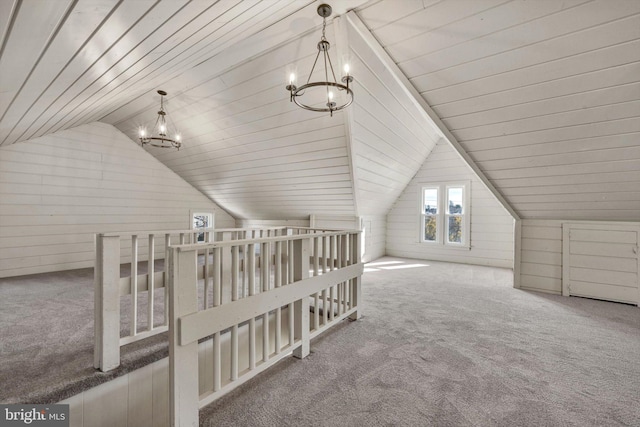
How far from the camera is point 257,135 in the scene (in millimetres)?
3992

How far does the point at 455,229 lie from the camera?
5.71 meters

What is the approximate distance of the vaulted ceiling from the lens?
1539 millimetres

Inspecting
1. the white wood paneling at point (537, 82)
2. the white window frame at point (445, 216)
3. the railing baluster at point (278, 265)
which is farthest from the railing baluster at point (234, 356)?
the white window frame at point (445, 216)

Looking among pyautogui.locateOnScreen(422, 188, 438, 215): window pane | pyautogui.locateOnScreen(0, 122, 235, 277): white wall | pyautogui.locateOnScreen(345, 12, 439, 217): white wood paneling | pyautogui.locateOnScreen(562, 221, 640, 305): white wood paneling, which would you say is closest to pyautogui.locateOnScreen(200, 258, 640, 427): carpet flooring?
pyautogui.locateOnScreen(562, 221, 640, 305): white wood paneling

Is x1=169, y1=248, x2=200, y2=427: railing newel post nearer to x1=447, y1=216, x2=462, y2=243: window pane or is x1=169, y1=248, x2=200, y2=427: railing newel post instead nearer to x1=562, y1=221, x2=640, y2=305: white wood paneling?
x1=562, y1=221, x2=640, y2=305: white wood paneling

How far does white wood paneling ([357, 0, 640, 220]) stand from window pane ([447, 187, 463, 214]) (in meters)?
2.40

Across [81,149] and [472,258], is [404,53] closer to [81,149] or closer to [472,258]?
[472,258]

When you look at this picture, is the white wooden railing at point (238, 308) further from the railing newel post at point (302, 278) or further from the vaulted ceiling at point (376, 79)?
the vaulted ceiling at point (376, 79)

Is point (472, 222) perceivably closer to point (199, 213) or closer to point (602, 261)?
point (602, 261)

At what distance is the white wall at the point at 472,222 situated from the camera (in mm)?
5207

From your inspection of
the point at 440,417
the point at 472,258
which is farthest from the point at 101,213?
the point at 472,258

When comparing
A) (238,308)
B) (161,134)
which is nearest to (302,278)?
(238,308)

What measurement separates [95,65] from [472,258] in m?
6.09

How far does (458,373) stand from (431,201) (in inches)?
179
